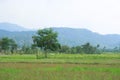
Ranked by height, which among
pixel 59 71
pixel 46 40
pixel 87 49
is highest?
pixel 46 40

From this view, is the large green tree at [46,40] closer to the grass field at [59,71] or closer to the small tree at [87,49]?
the grass field at [59,71]

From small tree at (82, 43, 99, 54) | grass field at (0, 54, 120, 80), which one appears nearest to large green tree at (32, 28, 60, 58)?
grass field at (0, 54, 120, 80)

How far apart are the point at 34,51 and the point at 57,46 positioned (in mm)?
42006

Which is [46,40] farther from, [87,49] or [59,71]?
[87,49]

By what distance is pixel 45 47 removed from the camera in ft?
195

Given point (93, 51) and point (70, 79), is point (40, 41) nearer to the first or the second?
point (70, 79)

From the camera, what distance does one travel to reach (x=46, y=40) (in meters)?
58.2

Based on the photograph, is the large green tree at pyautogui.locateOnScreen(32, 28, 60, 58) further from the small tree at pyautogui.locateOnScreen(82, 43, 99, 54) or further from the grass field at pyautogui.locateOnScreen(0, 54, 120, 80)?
the small tree at pyautogui.locateOnScreen(82, 43, 99, 54)

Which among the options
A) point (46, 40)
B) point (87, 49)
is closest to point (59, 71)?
point (46, 40)

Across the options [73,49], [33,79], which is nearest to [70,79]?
[33,79]

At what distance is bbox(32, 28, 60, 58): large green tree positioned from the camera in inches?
2312

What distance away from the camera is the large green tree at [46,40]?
58.7 meters

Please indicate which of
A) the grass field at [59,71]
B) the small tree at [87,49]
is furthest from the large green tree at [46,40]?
the small tree at [87,49]

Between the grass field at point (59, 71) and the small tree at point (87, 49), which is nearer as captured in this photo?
the grass field at point (59, 71)
